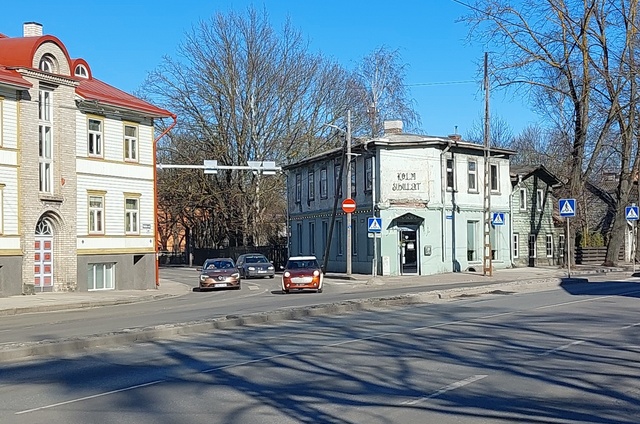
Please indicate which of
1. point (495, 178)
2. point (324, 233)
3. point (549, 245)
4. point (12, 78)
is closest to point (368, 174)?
point (324, 233)

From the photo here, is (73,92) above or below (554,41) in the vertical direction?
below

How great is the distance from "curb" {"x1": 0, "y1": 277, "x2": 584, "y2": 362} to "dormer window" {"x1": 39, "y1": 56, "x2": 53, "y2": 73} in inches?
429

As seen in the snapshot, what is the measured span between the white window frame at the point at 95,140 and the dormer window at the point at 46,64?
118 inches

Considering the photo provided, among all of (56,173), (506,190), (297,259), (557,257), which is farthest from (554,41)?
(56,173)

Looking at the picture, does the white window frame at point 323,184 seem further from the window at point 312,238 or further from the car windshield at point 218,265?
the car windshield at point 218,265

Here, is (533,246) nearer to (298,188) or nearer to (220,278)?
(298,188)

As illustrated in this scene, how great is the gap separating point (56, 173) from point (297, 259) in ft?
36.4

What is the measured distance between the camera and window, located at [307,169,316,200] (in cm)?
5294

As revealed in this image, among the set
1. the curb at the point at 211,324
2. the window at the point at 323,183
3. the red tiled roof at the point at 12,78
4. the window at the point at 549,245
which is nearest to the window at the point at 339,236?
the window at the point at 323,183

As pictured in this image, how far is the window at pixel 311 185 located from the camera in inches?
2084

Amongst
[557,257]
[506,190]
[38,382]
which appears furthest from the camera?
[557,257]

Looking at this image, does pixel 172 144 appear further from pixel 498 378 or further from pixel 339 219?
pixel 498 378

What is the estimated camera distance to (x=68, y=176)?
35.8 metres

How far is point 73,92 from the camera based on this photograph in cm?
3578
